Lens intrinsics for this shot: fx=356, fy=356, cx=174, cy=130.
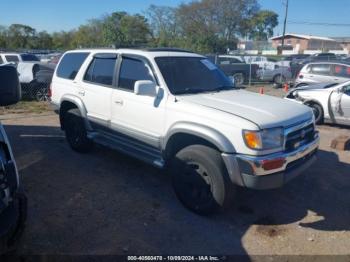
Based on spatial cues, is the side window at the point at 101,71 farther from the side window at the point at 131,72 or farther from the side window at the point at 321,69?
the side window at the point at 321,69

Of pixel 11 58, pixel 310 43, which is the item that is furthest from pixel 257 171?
pixel 310 43

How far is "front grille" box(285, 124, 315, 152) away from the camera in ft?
12.9

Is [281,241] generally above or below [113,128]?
below

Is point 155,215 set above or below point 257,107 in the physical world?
below

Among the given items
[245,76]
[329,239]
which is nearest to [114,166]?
[329,239]

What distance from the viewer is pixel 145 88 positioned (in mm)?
4387

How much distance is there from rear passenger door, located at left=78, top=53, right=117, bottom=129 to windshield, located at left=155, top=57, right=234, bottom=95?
3.09ft

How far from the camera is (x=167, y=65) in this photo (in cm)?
476

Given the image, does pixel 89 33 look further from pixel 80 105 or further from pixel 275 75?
pixel 80 105

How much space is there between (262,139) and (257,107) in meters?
0.61

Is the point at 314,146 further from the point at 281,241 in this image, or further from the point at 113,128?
the point at 113,128

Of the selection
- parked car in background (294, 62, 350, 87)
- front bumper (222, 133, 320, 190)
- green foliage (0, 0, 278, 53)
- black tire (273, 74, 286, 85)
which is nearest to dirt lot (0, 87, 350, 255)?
front bumper (222, 133, 320, 190)

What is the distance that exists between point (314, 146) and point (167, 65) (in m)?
2.16

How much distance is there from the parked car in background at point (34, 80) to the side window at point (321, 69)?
9.99 m
